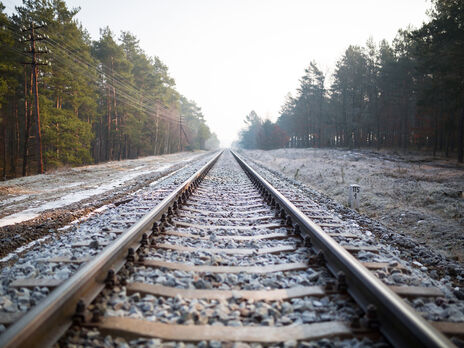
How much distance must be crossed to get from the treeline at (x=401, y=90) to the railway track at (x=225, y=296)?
2066cm

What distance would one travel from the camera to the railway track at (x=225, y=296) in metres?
1.57

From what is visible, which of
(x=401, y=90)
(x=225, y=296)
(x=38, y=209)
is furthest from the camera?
(x=401, y=90)

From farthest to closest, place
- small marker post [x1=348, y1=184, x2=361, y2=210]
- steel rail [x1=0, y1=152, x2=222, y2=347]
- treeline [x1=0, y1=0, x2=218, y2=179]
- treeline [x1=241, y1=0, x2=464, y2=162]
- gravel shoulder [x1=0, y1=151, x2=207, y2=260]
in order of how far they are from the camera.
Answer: treeline [x1=0, y1=0, x2=218, y2=179]
treeline [x1=241, y1=0, x2=464, y2=162]
small marker post [x1=348, y1=184, x2=361, y2=210]
gravel shoulder [x1=0, y1=151, x2=207, y2=260]
steel rail [x1=0, y1=152, x2=222, y2=347]

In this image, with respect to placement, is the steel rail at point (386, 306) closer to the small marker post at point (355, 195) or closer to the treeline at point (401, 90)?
the small marker post at point (355, 195)

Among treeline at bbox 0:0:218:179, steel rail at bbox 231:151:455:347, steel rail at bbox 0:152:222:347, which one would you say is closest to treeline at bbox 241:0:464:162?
steel rail at bbox 231:151:455:347

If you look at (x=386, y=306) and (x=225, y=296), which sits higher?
(x=386, y=306)

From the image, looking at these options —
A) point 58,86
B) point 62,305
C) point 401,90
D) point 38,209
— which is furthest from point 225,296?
point 401,90

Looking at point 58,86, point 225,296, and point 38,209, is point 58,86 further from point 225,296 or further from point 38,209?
point 225,296

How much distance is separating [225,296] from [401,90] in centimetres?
4175

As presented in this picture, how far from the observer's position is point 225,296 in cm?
205

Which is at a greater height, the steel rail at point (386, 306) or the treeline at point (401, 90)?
the treeline at point (401, 90)

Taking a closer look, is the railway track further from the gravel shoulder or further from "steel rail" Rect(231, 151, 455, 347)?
the gravel shoulder

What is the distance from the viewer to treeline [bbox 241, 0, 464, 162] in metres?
17.9

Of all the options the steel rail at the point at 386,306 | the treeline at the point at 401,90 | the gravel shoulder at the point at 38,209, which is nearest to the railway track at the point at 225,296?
the steel rail at the point at 386,306
